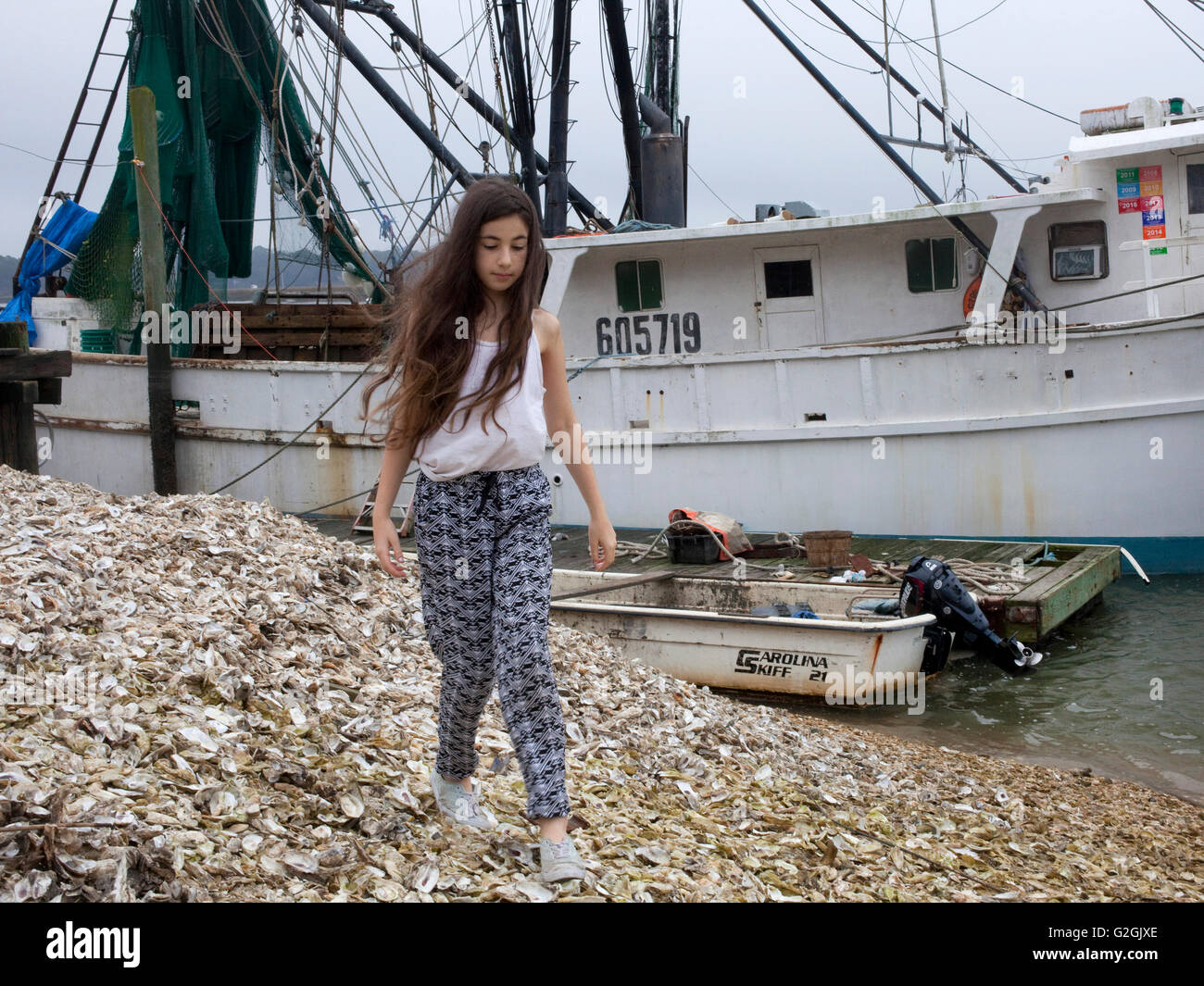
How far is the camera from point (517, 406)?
3480 millimetres

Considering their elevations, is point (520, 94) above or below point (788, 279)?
above

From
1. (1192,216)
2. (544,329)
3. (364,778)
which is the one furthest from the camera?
(1192,216)

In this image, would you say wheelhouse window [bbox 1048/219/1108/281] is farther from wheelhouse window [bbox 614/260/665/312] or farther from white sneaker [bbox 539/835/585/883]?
white sneaker [bbox 539/835/585/883]

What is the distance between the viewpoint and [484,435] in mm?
3430

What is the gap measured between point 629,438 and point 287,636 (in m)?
8.98

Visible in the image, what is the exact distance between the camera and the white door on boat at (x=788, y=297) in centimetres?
1458

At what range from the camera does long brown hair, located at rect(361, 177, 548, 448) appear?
344cm

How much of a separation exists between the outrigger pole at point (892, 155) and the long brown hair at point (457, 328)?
Answer: 1084 centimetres

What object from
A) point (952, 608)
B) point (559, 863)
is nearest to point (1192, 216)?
point (952, 608)

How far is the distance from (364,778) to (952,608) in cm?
644

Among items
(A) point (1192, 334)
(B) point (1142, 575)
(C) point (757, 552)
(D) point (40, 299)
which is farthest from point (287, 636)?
(D) point (40, 299)

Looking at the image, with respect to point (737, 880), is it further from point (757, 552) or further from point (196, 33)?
point (196, 33)

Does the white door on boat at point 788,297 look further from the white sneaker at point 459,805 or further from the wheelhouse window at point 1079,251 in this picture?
the white sneaker at point 459,805
